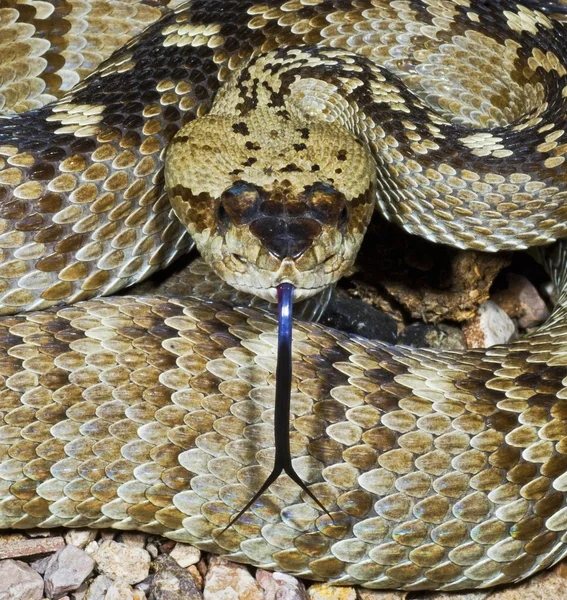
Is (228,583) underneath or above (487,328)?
underneath

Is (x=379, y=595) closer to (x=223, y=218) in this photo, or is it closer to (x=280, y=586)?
(x=280, y=586)

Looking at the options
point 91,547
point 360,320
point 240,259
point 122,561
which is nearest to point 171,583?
point 122,561

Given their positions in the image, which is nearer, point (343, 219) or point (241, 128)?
point (343, 219)

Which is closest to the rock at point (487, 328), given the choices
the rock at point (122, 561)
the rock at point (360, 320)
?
the rock at point (360, 320)

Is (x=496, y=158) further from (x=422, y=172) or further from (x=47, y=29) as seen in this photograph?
(x=47, y=29)

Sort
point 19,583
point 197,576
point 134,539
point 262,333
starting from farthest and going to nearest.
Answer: point 262,333, point 134,539, point 197,576, point 19,583

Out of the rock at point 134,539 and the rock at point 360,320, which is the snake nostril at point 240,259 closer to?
the rock at point 134,539

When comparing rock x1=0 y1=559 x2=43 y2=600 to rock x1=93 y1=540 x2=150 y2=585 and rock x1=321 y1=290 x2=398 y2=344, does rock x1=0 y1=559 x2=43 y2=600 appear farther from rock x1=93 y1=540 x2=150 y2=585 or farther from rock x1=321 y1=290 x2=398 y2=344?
rock x1=321 y1=290 x2=398 y2=344

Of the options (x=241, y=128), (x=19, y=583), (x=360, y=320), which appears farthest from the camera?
(x=360, y=320)
